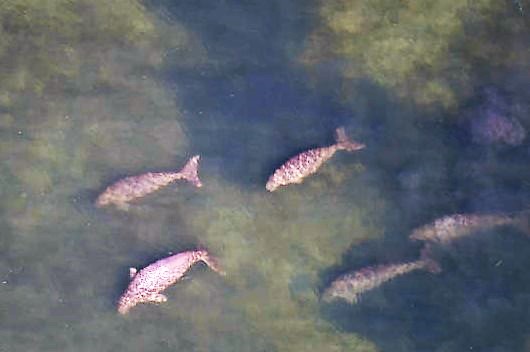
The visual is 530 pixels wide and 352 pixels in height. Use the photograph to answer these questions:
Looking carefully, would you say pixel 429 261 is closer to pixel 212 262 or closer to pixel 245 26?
pixel 212 262

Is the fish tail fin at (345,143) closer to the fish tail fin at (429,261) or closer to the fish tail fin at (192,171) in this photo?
the fish tail fin at (429,261)

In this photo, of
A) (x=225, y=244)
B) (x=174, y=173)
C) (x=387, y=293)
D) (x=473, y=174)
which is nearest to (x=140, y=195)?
(x=174, y=173)

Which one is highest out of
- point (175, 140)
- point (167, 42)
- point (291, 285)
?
point (167, 42)

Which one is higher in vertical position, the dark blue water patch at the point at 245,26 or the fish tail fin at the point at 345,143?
the dark blue water patch at the point at 245,26

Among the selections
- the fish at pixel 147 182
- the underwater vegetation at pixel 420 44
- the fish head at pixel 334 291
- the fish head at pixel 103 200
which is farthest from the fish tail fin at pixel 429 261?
the fish head at pixel 103 200

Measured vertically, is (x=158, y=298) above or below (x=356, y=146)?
below

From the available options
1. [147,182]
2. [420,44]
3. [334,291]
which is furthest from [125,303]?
[420,44]

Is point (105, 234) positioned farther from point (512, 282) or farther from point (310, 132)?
point (512, 282)

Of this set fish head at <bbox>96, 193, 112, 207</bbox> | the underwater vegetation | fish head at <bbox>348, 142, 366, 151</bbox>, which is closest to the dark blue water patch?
the underwater vegetation
